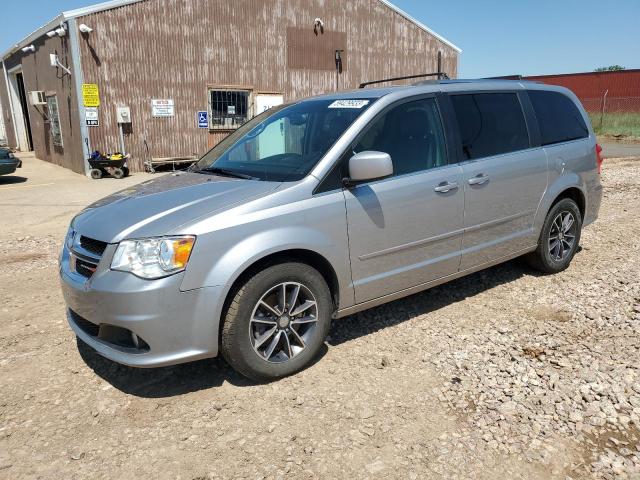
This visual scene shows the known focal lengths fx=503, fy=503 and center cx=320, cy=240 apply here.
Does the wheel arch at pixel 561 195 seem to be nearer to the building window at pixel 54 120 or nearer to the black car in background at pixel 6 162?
the black car in background at pixel 6 162

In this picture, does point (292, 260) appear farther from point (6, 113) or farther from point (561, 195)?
point (6, 113)

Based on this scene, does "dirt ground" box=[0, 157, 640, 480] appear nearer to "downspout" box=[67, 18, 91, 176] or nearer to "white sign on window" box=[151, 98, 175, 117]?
"downspout" box=[67, 18, 91, 176]

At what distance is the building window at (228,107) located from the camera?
51.6 ft

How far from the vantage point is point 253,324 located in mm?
3174

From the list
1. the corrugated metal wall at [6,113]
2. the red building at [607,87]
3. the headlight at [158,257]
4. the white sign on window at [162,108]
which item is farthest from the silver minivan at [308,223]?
Result: the red building at [607,87]

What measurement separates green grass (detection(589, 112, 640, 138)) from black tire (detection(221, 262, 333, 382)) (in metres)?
24.9

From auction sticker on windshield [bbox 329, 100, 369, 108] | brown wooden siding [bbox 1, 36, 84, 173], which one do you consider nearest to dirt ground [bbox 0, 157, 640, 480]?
auction sticker on windshield [bbox 329, 100, 369, 108]

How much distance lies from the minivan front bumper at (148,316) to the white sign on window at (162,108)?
501 inches

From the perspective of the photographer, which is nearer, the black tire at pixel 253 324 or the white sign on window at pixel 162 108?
the black tire at pixel 253 324

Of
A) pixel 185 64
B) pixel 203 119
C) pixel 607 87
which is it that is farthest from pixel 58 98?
pixel 607 87

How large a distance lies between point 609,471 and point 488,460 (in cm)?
56

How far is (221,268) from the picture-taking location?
2.91 meters

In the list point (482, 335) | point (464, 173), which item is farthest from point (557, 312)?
point (464, 173)

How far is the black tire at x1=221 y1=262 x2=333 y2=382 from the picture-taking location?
303cm
